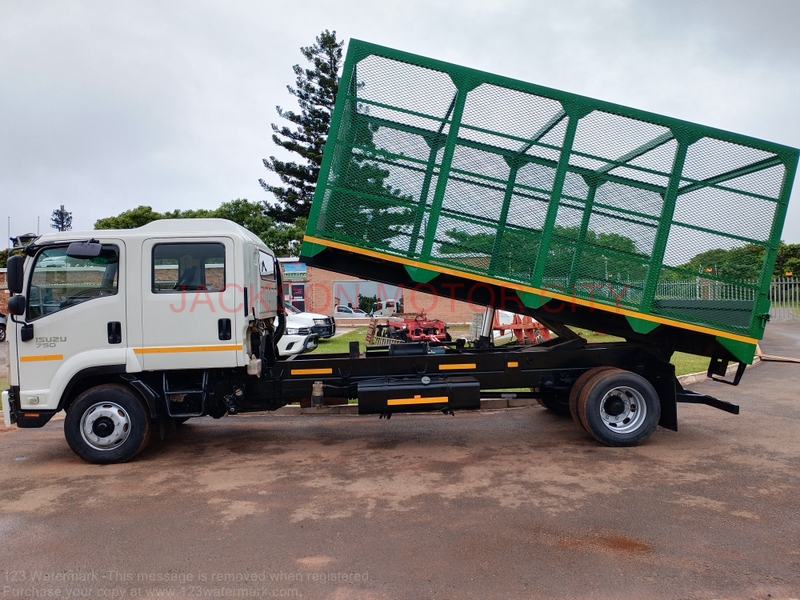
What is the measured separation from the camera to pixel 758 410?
26.1 ft

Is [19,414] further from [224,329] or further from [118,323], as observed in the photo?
[224,329]

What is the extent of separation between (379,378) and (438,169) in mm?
2421

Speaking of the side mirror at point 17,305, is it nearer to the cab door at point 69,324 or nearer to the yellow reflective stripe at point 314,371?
the cab door at point 69,324

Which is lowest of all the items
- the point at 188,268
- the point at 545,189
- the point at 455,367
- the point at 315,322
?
the point at 315,322

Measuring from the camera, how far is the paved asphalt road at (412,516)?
134 inches

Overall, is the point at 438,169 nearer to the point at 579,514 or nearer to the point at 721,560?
the point at 579,514

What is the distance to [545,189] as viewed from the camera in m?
5.91

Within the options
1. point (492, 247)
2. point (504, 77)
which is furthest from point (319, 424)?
point (504, 77)

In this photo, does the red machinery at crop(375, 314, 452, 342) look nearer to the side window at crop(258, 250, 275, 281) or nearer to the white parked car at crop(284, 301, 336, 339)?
the white parked car at crop(284, 301, 336, 339)

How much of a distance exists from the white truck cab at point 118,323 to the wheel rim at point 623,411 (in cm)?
401

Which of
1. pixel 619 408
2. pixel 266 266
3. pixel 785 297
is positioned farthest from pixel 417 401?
pixel 785 297

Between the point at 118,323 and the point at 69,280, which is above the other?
the point at 69,280

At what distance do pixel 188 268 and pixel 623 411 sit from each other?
5.01 meters

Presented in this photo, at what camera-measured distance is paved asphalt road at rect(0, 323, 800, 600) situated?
3.41 meters
